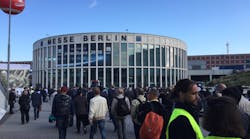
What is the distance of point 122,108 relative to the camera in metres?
8.62

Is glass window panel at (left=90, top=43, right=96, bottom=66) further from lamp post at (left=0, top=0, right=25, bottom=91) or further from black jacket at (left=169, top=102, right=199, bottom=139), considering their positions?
black jacket at (left=169, top=102, right=199, bottom=139)

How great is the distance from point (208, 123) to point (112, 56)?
52.5 meters

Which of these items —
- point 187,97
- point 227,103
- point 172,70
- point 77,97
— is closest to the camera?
point 227,103

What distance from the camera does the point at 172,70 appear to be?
196 ft

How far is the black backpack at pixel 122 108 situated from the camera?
8.61 metres

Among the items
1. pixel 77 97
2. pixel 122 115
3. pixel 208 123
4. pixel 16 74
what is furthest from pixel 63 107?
pixel 16 74

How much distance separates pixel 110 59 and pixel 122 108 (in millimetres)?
46166

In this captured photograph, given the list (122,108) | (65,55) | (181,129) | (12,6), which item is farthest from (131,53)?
(181,129)

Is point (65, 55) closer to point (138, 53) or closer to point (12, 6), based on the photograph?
point (138, 53)

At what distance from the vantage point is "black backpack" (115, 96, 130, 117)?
861 centimetres

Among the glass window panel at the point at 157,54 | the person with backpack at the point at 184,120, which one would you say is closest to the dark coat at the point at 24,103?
the person with backpack at the point at 184,120

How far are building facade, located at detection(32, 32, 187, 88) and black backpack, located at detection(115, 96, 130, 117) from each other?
45.4m

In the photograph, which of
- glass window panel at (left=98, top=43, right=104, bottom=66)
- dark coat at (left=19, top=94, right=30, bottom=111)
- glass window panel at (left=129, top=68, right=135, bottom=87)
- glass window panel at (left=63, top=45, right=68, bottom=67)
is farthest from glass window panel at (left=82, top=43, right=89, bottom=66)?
dark coat at (left=19, top=94, right=30, bottom=111)

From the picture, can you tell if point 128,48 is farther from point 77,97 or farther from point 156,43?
point 77,97
